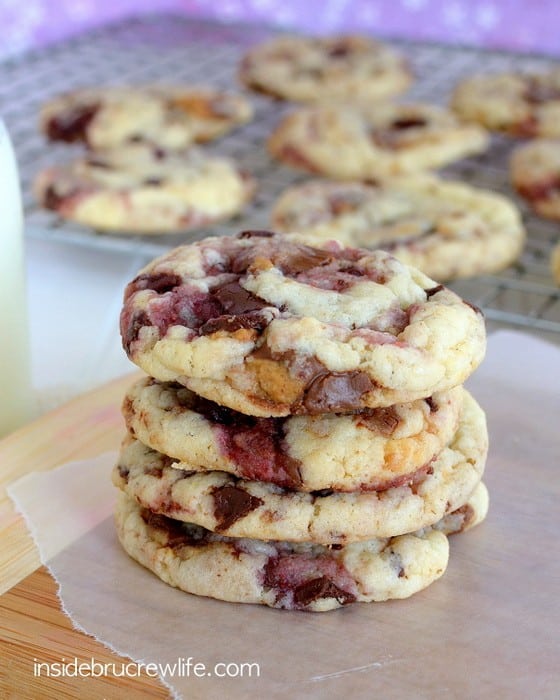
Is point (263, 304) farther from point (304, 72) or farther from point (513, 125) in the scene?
point (304, 72)

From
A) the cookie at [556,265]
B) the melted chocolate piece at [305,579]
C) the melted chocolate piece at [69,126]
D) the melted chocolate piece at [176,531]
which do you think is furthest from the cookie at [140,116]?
the melted chocolate piece at [305,579]

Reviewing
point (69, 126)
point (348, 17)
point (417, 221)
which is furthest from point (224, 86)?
point (417, 221)

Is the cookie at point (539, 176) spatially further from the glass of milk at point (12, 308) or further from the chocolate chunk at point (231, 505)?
the chocolate chunk at point (231, 505)

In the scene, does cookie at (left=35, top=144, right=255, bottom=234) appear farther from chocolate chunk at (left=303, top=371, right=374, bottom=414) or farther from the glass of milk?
chocolate chunk at (left=303, top=371, right=374, bottom=414)

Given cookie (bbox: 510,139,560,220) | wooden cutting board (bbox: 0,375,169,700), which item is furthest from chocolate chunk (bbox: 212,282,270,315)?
cookie (bbox: 510,139,560,220)

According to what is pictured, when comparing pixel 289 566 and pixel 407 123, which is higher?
pixel 289 566

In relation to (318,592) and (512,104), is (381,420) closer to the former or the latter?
(318,592)
